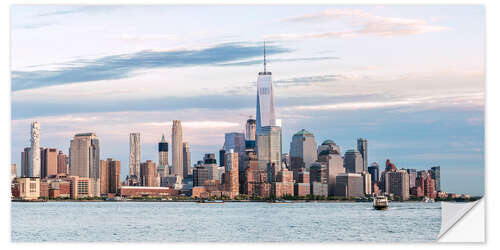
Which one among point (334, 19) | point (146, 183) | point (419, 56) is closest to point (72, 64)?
point (334, 19)

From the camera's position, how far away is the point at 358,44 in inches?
835

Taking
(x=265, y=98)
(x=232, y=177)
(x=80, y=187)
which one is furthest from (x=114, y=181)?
(x=265, y=98)

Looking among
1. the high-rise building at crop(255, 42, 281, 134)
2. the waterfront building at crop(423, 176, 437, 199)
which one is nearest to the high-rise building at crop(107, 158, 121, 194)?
the high-rise building at crop(255, 42, 281, 134)

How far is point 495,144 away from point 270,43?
24.1 feet

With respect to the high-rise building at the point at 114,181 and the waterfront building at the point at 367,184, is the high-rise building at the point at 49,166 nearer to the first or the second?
the high-rise building at the point at 114,181

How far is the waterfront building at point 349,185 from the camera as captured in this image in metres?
62.6

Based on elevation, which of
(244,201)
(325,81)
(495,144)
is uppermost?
(325,81)

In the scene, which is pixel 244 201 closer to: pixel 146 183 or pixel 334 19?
pixel 146 183

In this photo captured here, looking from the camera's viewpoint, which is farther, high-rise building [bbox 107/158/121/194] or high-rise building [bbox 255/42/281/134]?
high-rise building [bbox 107/158/121/194]

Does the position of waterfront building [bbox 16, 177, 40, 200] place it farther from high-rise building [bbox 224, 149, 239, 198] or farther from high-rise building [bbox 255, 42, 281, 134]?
high-rise building [bbox 224, 149, 239, 198]

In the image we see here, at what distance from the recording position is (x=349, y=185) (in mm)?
66750

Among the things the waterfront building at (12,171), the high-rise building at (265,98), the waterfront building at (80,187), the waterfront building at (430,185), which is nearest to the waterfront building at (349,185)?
the high-rise building at (265,98)

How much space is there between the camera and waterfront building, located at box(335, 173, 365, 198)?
62625mm

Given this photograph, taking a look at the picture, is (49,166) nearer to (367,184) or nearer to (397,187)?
(397,187)
